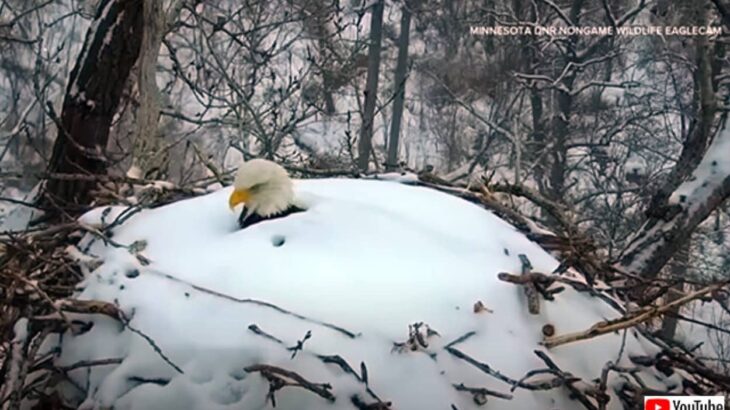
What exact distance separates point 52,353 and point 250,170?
0.42 metres

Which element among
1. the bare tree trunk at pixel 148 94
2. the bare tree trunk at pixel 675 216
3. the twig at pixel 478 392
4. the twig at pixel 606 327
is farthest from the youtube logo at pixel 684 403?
the bare tree trunk at pixel 148 94

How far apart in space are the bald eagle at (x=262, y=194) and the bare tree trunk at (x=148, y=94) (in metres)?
1.17

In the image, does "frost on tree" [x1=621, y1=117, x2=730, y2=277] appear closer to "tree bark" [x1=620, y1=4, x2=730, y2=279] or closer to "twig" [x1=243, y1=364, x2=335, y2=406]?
"tree bark" [x1=620, y1=4, x2=730, y2=279]

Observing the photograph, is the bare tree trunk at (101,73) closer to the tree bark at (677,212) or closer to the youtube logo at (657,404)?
the tree bark at (677,212)

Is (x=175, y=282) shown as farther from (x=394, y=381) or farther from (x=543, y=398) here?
(x=543, y=398)

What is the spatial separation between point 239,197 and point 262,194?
36 millimetres

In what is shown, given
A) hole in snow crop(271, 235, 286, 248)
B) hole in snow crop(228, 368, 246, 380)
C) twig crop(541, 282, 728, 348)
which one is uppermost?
hole in snow crop(271, 235, 286, 248)

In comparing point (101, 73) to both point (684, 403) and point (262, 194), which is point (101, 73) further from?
point (684, 403)

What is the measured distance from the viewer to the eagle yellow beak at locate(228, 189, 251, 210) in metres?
1.19

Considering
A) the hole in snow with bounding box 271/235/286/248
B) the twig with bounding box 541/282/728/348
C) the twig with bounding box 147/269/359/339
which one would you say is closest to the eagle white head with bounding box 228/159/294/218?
the hole in snow with bounding box 271/235/286/248

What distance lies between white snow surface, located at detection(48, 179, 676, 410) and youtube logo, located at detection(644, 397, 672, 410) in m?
0.03

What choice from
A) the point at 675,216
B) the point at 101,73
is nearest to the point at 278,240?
the point at 101,73

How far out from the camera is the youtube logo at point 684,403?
39.0 inches

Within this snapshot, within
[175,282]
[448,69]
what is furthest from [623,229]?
[175,282]
